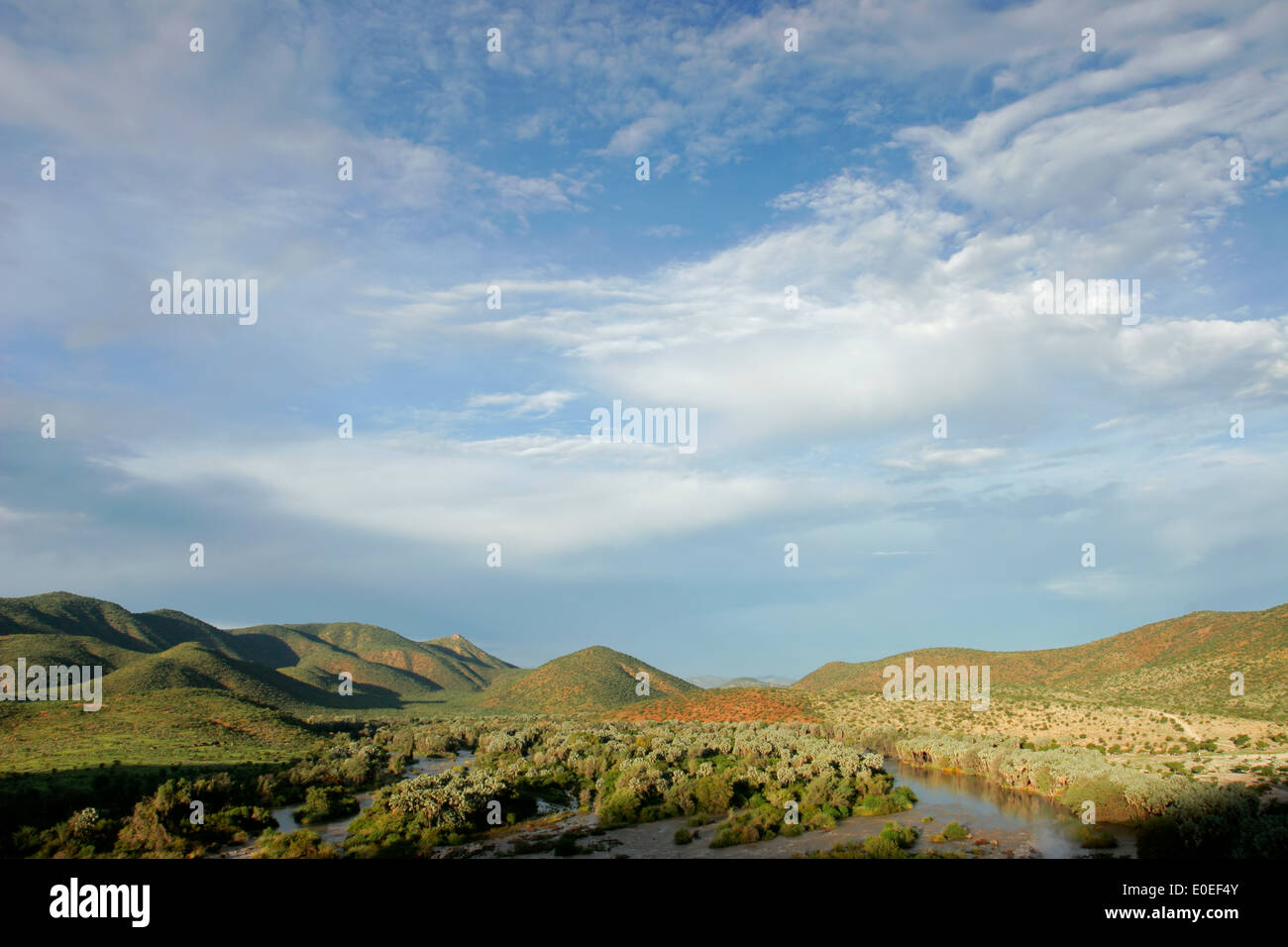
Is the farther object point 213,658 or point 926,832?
point 213,658

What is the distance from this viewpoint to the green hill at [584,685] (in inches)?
4796

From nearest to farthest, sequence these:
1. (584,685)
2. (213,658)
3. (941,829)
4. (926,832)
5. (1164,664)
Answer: (926,832)
(941,829)
(1164,664)
(213,658)
(584,685)

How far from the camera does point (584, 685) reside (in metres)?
131

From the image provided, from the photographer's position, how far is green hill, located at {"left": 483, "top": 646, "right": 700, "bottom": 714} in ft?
400

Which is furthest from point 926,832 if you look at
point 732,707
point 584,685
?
point 584,685

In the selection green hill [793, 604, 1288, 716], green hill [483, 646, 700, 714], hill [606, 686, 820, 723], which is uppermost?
green hill [793, 604, 1288, 716]

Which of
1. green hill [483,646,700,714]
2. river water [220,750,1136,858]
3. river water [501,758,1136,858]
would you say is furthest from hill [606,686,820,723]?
river water [501,758,1136,858]

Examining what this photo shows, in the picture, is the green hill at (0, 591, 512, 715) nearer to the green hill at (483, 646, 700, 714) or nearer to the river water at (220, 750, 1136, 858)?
the green hill at (483, 646, 700, 714)

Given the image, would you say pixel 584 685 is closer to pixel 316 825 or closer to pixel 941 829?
pixel 316 825

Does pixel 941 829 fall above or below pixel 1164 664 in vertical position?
above

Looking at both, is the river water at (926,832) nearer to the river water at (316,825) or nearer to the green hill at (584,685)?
the river water at (316,825)
